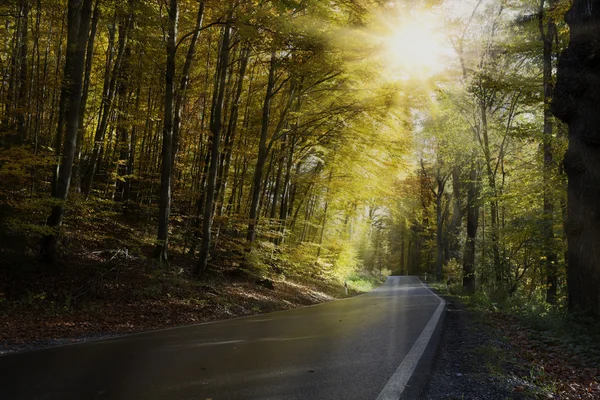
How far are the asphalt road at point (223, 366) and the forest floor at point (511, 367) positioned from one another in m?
0.46

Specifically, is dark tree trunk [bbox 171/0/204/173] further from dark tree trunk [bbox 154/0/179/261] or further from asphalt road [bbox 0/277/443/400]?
asphalt road [bbox 0/277/443/400]

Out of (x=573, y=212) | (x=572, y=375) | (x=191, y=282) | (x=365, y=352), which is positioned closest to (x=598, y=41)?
(x=573, y=212)

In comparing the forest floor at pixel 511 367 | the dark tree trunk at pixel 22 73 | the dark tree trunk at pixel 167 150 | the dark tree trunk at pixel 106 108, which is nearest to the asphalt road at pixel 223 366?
the forest floor at pixel 511 367

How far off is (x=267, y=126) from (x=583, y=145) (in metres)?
10.9

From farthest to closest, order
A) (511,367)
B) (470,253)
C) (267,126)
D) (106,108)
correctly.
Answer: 1. (470,253)
2. (267,126)
3. (106,108)
4. (511,367)

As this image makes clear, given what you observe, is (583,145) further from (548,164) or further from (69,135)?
(69,135)

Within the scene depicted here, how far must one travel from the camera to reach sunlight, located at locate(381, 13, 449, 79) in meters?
10.5

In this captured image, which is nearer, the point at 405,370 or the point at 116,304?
the point at 405,370

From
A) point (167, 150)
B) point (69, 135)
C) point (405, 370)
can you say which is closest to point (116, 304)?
point (69, 135)

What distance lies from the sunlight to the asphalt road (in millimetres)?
7502

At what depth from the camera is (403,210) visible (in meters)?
38.2

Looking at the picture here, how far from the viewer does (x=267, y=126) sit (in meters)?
15.9

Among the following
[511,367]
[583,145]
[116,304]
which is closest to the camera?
[511,367]

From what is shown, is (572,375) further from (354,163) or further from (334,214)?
(334,214)
